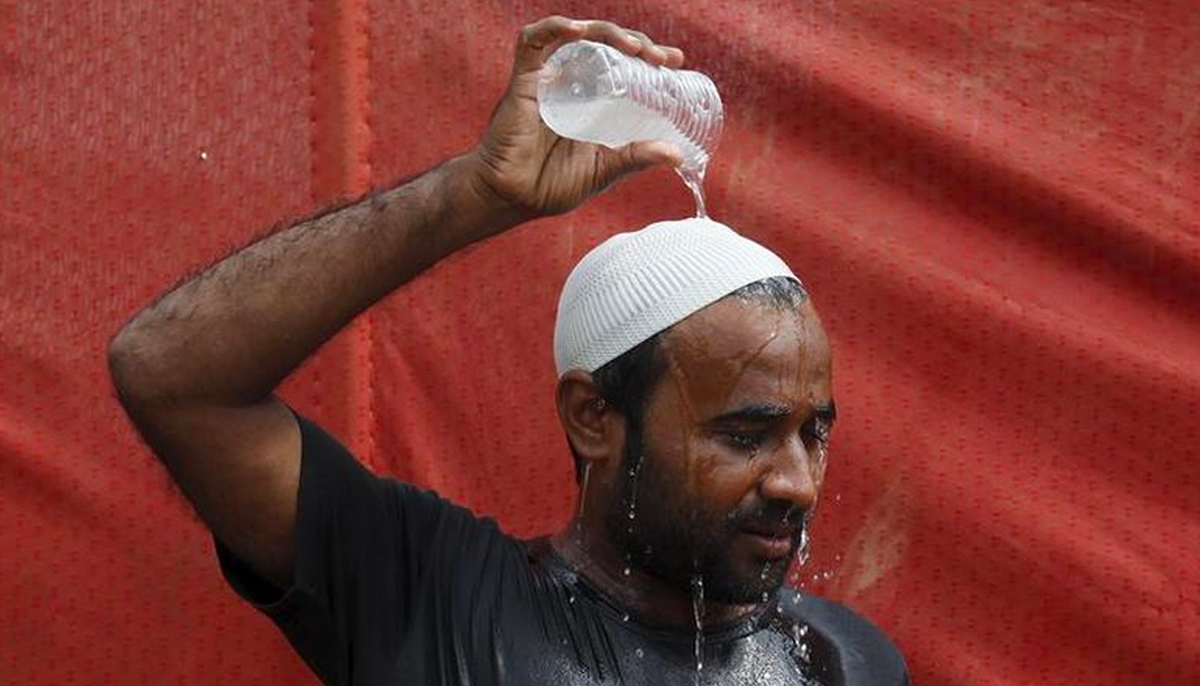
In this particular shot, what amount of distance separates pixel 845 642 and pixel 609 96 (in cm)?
67

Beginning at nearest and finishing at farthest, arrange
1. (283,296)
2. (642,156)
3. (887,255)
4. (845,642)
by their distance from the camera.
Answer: (283,296)
(642,156)
(845,642)
(887,255)

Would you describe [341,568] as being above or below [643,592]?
above

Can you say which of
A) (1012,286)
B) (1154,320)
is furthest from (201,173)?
(1154,320)

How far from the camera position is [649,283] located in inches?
86.7

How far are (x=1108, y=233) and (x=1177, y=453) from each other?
0.97ft

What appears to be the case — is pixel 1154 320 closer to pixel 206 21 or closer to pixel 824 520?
pixel 824 520

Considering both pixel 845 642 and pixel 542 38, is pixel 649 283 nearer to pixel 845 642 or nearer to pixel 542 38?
pixel 542 38

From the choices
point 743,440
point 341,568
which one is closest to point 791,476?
point 743,440

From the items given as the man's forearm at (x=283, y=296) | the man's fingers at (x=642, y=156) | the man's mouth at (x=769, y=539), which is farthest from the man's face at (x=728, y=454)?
the man's forearm at (x=283, y=296)

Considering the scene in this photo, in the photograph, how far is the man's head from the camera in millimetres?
2131

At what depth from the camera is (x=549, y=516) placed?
9.30ft

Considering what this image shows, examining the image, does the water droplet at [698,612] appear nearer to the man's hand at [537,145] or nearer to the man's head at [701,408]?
the man's head at [701,408]

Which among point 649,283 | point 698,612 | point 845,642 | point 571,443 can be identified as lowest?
point 845,642

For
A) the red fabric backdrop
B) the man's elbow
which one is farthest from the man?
the red fabric backdrop
